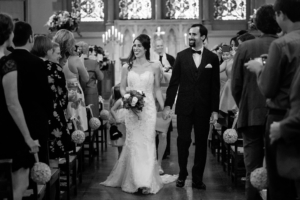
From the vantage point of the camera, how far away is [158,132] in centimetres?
771

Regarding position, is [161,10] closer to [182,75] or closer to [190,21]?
[190,21]

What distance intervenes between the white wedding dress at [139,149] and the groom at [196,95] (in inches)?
12.7

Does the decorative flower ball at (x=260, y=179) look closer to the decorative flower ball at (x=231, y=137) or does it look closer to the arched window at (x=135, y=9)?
the decorative flower ball at (x=231, y=137)

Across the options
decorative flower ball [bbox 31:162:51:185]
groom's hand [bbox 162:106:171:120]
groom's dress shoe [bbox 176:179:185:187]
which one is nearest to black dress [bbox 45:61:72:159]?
decorative flower ball [bbox 31:162:51:185]

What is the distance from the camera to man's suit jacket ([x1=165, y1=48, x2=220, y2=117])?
6.71 metres

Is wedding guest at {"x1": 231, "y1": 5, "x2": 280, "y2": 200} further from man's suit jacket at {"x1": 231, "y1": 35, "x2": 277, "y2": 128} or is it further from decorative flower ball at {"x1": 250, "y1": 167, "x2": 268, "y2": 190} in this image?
decorative flower ball at {"x1": 250, "y1": 167, "x2": 268, "y2": 190}

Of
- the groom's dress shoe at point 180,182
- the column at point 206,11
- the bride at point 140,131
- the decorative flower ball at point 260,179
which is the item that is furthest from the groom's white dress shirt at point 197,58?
the column at point 206,11

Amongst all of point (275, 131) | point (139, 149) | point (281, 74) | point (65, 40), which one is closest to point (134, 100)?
point (139, 149)

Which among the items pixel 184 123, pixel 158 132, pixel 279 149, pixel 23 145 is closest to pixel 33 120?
pixel 23 145

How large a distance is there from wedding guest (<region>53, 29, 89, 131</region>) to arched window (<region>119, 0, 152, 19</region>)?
10.1 metres

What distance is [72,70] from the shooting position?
23.1 ft

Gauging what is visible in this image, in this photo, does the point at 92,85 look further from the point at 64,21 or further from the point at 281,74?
the point at 281,74

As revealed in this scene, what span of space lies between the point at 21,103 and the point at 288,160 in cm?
202

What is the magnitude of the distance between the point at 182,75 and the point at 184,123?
21.9 inches
